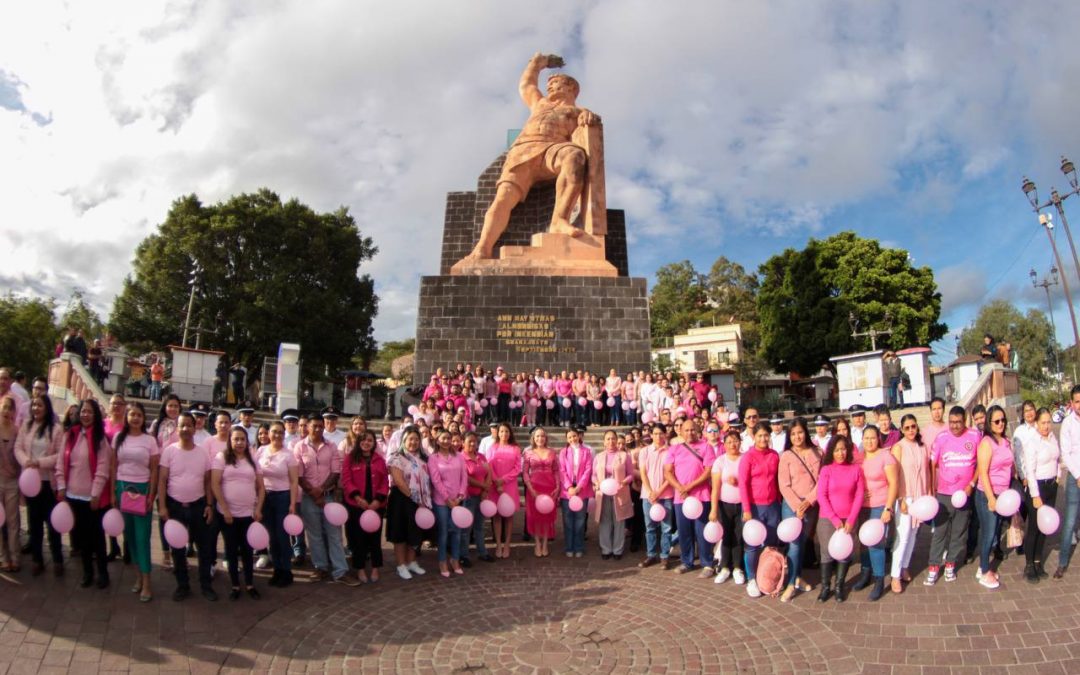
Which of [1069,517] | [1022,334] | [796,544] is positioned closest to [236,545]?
[796,544]

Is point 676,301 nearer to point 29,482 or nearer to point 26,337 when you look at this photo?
point 26,337

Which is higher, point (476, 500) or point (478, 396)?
point (478, 396)

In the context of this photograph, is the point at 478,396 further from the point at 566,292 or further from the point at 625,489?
the point at 625,489

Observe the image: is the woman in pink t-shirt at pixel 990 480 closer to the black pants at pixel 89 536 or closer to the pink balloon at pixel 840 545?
the pink balloon at pixel 840 545

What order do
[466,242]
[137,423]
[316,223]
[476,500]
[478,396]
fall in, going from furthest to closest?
[316,223] → [466,242] → [478,396] → [476,500] → [137,423]

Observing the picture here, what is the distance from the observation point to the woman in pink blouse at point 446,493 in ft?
22.9

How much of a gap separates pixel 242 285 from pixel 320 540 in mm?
26081

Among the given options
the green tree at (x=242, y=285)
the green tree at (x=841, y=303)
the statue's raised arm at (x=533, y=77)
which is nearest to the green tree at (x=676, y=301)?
the green tree at (x=841, y=303)

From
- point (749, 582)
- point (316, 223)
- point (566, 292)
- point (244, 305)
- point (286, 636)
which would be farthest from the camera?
point (316, 223)

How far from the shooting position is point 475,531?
7.73 meters

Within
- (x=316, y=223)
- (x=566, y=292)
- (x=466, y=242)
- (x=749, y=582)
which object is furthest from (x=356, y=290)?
(x=749, y=582)

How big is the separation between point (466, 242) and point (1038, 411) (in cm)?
1557

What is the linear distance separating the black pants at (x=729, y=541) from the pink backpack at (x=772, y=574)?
0.51 metres

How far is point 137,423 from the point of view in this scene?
5.75 m
